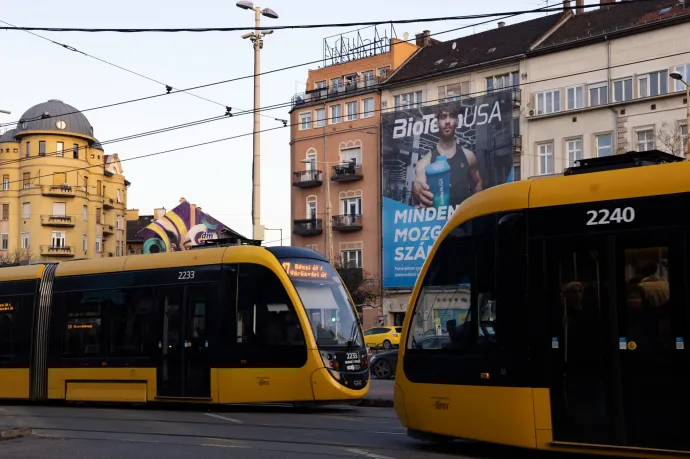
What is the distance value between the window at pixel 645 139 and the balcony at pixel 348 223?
21.4 m

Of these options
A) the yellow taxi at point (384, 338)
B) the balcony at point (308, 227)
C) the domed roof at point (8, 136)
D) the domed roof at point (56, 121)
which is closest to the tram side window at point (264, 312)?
the yellow taxi at point (384, 338)

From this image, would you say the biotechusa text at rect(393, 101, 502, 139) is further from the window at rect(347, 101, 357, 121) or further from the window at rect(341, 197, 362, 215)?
the window at rect(341, 197, 362, 215)

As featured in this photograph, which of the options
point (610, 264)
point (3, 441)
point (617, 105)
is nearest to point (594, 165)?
point (610, 264)

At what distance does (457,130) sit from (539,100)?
18.1 feet

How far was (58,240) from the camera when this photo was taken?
302 ft

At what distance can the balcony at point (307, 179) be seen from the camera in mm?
69062

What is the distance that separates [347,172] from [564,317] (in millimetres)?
57141

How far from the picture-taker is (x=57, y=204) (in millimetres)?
91500

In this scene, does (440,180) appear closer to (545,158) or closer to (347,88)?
(545,158)

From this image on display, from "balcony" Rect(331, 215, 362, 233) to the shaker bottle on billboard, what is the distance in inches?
306

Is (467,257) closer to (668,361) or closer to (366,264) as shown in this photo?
(668,361)

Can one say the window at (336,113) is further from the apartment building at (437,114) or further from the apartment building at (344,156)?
the apartment building at (437,114)

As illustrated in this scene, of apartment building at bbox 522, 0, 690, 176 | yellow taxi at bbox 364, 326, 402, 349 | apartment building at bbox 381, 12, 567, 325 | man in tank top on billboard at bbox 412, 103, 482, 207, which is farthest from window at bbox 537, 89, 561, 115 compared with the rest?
yellow taxi at bbox 364, 326, 402, 349

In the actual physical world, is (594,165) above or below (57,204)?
below
